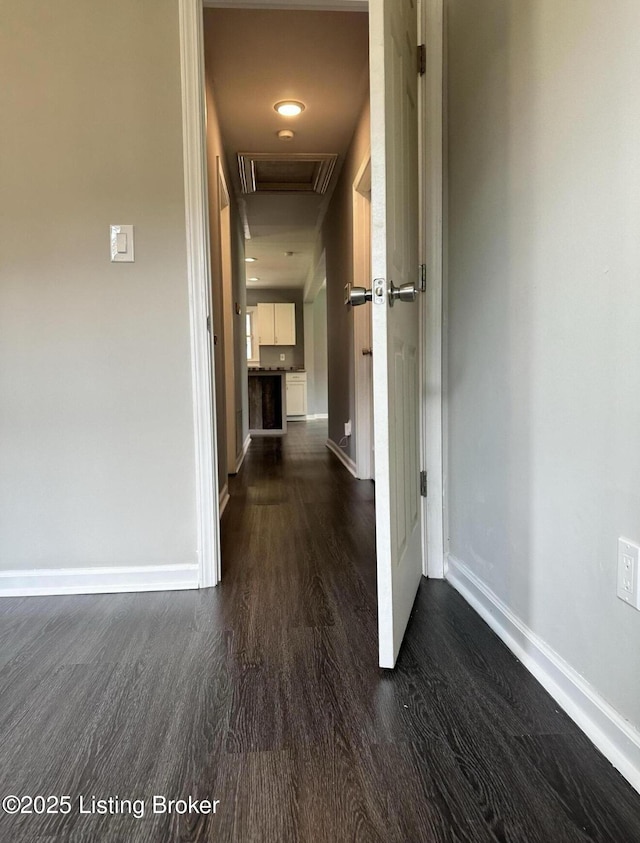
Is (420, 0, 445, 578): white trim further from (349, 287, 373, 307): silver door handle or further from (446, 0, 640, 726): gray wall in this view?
(349, 287, 373, 307): silver door handle

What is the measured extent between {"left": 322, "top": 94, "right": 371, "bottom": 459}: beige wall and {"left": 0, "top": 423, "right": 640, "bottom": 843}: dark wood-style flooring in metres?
2.38

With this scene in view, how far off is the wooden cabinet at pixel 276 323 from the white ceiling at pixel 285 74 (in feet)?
16.3

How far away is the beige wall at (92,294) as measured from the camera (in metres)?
1.66

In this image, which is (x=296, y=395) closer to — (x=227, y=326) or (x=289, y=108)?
(x=227, y=326)

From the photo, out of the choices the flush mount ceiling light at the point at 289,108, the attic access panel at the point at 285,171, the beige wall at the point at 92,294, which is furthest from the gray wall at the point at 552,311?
the attic access panel at the point at 285,171

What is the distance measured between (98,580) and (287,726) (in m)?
1.03

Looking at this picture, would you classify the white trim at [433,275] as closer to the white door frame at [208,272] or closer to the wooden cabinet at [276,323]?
the white door frame at [208,272]

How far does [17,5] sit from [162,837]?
7.58ft

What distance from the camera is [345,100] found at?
3014mm

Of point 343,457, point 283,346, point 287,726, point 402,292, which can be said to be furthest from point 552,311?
point 283,346

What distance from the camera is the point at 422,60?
170 cm

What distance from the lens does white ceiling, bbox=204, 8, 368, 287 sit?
232cm

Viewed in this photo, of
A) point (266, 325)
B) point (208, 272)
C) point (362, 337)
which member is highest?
point (266, 325)

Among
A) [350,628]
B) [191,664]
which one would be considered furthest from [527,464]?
[191,664]
